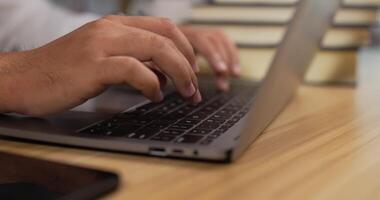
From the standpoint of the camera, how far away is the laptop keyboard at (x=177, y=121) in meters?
0.55

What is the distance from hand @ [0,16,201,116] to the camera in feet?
1.89

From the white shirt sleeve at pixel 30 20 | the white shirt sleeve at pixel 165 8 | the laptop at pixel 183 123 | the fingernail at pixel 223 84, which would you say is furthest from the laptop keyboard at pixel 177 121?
the white shirt sleeve at pixel 165 8

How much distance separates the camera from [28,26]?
1155 mm

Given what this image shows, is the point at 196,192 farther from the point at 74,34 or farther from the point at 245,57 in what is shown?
the point at 245,57

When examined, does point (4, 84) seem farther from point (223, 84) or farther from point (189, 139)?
point (223, 84)

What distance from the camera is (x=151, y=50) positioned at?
1.96 ft

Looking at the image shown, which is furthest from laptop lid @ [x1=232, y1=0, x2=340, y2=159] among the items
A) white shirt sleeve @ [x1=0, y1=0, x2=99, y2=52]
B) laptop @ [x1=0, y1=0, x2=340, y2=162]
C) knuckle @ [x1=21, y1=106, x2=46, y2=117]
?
white shirt sleeve @ [x1=0, y1=0, x2=99, y2=52]

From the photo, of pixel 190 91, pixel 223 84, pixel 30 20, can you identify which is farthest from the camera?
Result: pixel 30 20

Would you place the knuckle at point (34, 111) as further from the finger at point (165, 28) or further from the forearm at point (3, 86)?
the finger at point (165, 28)

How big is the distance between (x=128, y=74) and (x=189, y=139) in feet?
0.30

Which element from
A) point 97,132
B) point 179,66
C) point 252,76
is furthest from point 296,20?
point 252,76

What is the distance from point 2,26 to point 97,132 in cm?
66

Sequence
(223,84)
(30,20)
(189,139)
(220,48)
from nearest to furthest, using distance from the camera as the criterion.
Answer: (189,139) → (223,84) → (220,48) → (30,20)

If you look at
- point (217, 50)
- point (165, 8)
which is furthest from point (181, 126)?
point (165, 8)
